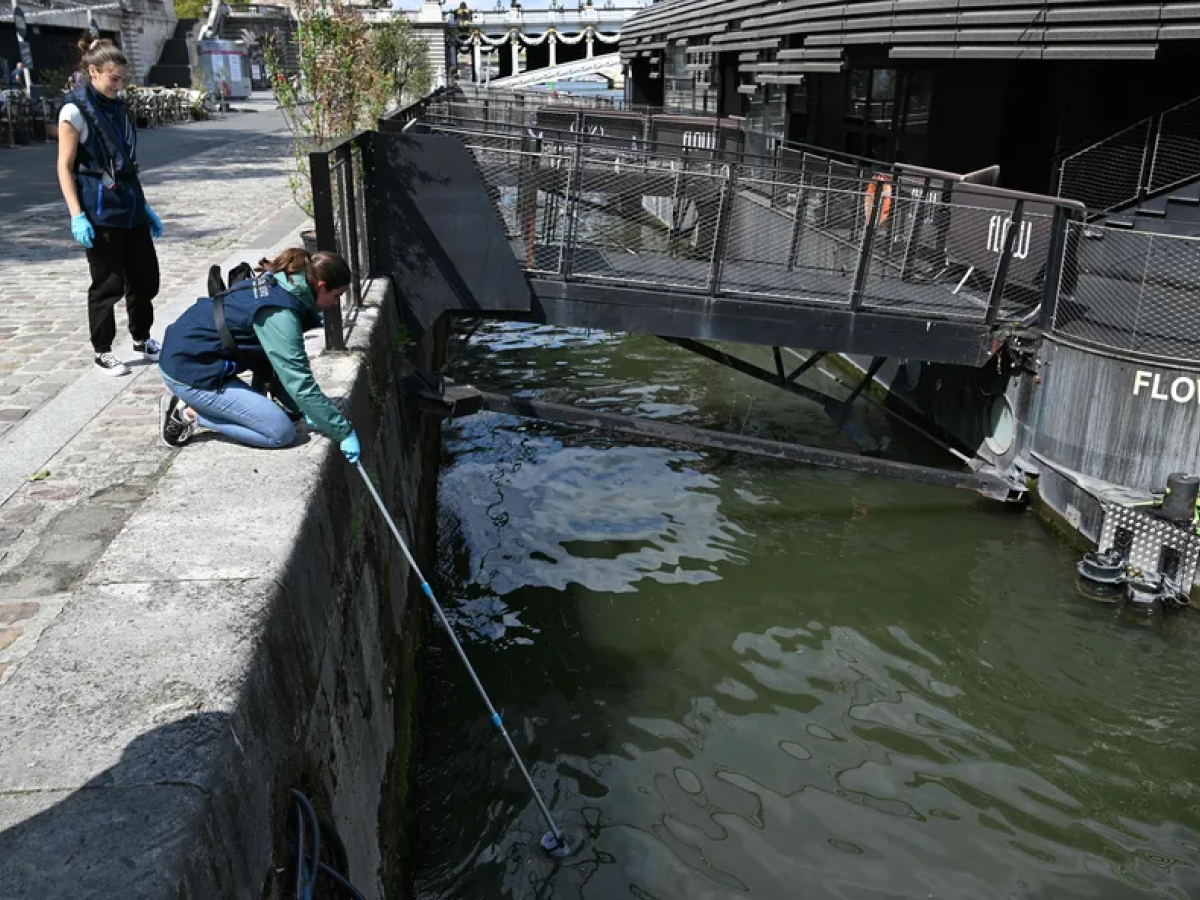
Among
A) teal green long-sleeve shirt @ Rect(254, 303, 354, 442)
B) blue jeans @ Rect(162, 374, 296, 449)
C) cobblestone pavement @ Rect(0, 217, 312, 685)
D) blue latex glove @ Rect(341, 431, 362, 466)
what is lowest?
cobblestone pavement @ Rect(0, 217, 312, 685)

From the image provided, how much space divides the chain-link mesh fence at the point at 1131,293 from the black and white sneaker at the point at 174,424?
747 cm

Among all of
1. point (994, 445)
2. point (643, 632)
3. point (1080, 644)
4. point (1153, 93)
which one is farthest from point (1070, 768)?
point (1153, 93)

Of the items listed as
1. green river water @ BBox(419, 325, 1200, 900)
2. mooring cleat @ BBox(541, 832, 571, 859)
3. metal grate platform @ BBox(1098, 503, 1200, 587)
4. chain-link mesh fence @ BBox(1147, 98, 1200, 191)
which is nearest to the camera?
mooring cleat @ BBox(541, 832, 571, 859)

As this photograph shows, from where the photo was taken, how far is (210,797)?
8.97ft

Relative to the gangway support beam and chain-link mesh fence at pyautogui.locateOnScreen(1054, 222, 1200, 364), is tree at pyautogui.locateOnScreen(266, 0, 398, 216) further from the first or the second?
chain-link mesh fence at pyautogui.locateOnScreen(1054, 222, 1200, 364)

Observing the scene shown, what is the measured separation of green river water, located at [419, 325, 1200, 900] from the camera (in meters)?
5.90

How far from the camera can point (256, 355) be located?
5.40m

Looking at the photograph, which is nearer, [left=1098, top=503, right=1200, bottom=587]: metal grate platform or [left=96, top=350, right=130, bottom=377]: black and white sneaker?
[left=96, top=350, right=130, bottom=377]: black and white sneaker

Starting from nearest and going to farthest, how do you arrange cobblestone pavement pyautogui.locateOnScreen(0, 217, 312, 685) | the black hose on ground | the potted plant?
the black hose on ground → cobblestone pavement pyautogui.locateOnScreen(0, 217, 312, 685) → the potted plant

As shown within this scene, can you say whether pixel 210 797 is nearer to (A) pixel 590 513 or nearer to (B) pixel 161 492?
(B) pixel 161 492

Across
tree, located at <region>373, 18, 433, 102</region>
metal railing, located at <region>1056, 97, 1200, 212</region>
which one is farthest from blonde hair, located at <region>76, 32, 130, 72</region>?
tree, located at <region>373, 18, 433, 102</region>

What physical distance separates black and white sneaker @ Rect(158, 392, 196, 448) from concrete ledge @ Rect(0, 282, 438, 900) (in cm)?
10

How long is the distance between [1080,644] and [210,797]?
7.22 metres

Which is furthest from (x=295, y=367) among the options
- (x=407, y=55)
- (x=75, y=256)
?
(x=407, y=55)
